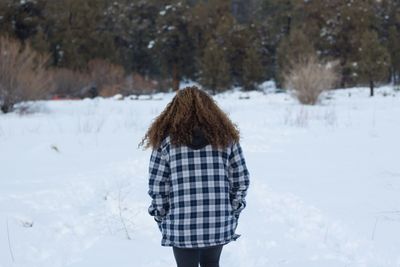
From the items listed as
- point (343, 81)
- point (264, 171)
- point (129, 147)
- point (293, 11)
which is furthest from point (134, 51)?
point (264, 171)

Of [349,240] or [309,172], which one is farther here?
[309,172]

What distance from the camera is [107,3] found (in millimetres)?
40438

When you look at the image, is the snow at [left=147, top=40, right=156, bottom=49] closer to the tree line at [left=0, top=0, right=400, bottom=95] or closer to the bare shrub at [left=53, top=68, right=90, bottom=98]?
the tree line at [left=0, top=0, right=400, bottom=95]

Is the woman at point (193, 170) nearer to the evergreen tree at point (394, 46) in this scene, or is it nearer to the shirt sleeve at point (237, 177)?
the shirt sleeve at point (237, 177)

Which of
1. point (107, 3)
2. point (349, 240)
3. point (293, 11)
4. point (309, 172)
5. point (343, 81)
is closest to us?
point (349, 240)

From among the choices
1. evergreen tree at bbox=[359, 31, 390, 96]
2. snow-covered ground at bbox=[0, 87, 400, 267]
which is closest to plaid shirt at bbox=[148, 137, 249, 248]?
snow-covered ground at bbox=[0, 87, 400, 267]

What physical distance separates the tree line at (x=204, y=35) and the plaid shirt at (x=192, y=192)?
2540 cm

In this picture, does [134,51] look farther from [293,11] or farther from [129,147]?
[129,147]

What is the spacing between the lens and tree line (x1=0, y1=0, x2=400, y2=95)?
31797 mm

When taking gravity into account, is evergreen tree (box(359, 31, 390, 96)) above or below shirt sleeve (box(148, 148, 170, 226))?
above

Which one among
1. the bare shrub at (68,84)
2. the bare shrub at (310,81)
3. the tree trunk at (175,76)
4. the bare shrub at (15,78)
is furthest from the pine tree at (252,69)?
the bare shrub at (15,78)

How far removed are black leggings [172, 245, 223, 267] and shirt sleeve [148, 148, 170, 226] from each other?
0.25 meters

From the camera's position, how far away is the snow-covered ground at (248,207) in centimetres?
433

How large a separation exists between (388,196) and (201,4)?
33.5m
